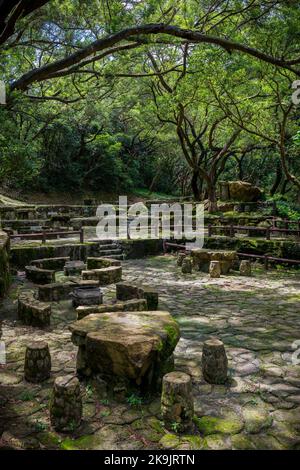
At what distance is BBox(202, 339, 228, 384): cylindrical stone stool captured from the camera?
4762 mm

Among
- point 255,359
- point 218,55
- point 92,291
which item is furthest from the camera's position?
point 218,55

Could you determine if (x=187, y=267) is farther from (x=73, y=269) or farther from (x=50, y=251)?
(x=50, y=251)

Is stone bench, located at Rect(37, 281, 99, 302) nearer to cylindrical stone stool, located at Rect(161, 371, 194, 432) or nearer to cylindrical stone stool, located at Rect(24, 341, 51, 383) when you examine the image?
cylindrical stone stool, located at Rect(24, 341, 51, 383)

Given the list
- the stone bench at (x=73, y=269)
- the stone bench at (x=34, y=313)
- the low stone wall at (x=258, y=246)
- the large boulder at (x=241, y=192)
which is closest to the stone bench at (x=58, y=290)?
the stone bench at (x=34, y=313)

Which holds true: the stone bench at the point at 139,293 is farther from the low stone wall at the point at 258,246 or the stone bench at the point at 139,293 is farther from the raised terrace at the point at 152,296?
the low stone wall at the point at 258,246

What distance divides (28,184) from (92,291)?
26.4 metres

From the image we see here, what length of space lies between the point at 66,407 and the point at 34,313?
338 cm

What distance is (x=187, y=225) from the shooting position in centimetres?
1991

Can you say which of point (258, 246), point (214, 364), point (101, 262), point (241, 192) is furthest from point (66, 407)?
point (241, 192)

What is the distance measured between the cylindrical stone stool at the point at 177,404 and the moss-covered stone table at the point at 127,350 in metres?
0.47

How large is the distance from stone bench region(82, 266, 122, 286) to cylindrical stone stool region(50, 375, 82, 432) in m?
6.39

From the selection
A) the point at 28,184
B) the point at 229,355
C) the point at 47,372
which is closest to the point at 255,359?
the point at 229,355

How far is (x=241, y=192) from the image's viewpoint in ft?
85.2
